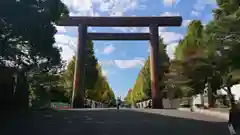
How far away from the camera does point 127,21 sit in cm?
4016

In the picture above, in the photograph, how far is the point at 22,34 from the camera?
636 inches

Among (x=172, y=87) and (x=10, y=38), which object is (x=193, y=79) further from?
Answer: (x=10, y=38)

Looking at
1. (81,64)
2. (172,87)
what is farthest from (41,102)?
(172,87)

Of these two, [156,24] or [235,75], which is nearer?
[235,75]

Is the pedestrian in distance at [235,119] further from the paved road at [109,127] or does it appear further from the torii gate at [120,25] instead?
the torii gate at [120,25]

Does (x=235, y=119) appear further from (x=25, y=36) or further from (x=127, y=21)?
(x=127, y=21)

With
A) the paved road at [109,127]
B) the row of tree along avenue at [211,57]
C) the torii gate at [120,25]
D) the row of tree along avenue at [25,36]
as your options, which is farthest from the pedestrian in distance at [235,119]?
the torii gate at [120,25]

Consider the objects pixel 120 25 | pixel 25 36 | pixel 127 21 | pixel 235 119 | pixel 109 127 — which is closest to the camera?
pixel 235 119

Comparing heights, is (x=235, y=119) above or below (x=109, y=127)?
above

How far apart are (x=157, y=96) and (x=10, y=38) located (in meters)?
25.6

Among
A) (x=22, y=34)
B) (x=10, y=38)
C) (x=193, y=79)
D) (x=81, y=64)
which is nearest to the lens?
(x=22, y=34)

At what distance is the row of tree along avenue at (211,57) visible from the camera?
59.3ft

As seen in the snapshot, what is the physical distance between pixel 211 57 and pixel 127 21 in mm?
17156

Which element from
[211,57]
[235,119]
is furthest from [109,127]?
[211,57]
